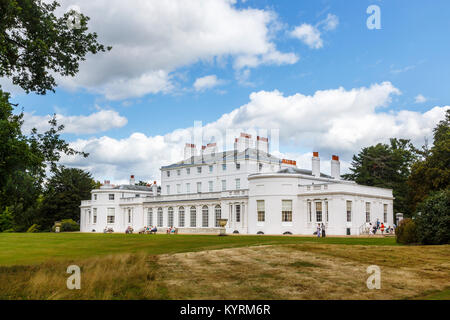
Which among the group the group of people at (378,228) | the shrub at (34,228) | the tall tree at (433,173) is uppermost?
the tall tree at (433,173)

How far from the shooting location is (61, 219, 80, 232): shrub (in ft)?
233

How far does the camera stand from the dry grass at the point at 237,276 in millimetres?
10945

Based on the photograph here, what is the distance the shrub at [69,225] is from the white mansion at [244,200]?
1.48m

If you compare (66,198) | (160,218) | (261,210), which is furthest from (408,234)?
(66,198)

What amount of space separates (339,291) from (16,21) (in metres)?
13.5

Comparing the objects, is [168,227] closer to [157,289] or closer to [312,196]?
[312,196]

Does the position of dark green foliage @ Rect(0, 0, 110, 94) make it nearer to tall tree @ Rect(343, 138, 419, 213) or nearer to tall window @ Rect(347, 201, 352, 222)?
tall window @ Rect(347, 201, 352, 222)

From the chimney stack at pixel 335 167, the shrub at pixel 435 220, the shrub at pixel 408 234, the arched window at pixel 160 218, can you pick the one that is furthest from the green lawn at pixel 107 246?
the arched window at pixel 160 218

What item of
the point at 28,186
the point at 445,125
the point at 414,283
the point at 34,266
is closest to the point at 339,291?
the point at 414,283

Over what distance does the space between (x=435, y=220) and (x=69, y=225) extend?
2412 inches

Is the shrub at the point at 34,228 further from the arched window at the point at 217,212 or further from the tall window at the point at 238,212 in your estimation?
the tall window at the point at 238,212

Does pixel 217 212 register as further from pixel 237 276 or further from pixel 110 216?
pixel 237 276

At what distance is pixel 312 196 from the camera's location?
45750mm

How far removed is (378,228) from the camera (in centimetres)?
4625
